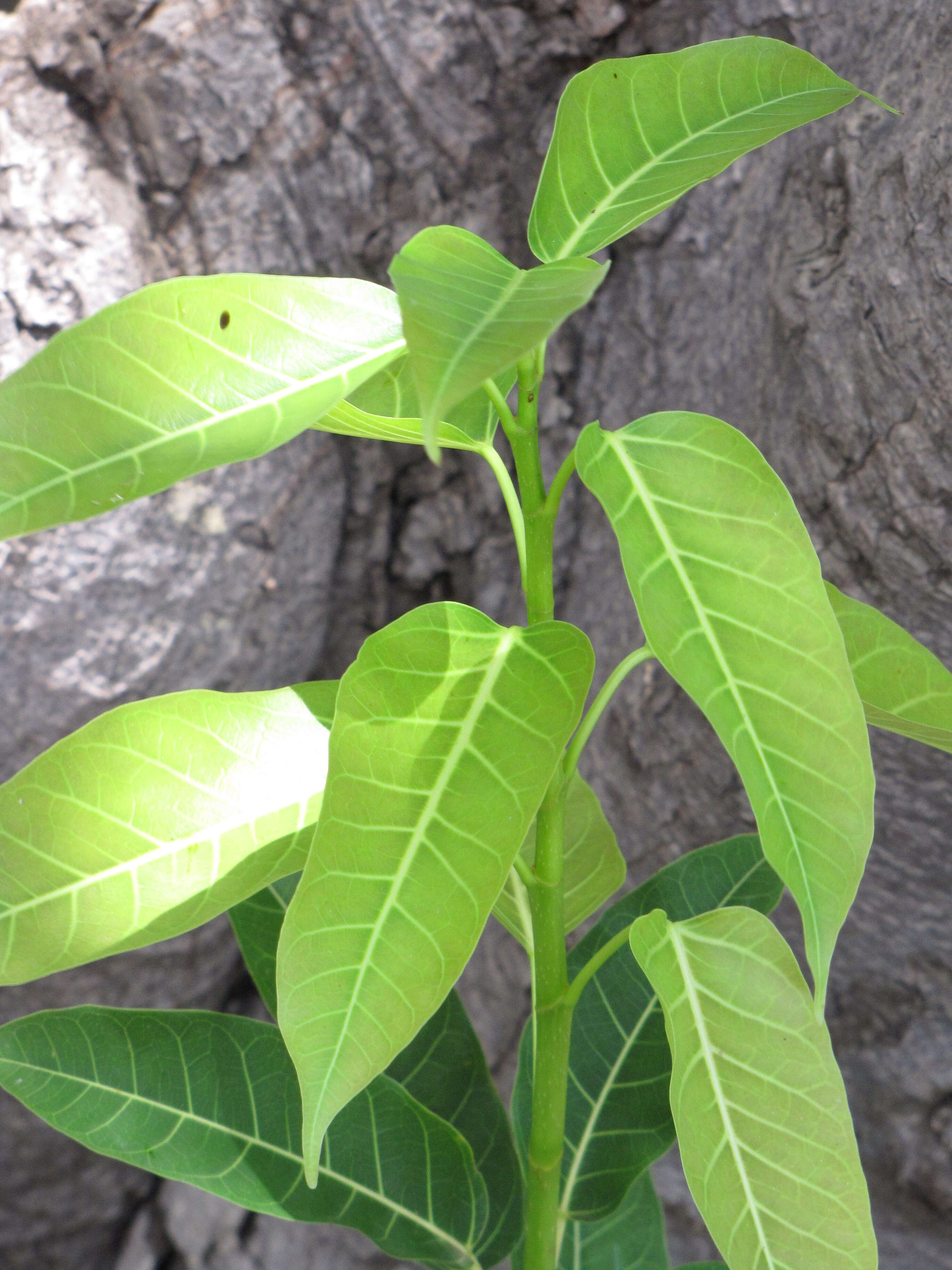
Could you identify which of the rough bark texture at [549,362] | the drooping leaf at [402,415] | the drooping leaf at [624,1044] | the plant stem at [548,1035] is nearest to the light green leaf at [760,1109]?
the plant stem at [548,1035]

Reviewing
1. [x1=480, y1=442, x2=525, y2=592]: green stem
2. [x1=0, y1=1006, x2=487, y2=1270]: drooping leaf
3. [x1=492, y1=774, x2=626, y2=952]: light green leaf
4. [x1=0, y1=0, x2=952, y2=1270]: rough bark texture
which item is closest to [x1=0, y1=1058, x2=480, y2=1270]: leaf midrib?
[x1=0, y1=1006, x2=487, y2=1270]: drooping leaf

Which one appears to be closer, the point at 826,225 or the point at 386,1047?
the point at 386,1047

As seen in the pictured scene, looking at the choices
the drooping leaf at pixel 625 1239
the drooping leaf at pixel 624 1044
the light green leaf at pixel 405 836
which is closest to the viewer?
the light green leaf at pixel 405 836

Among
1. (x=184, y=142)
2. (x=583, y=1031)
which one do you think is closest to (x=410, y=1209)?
(x=583, y=1031)

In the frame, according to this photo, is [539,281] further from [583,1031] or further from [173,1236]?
Result: [173,1236]

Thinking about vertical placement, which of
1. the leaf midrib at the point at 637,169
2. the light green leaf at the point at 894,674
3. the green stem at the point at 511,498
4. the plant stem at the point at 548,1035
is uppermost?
the leaf midrib at the point at 637,169

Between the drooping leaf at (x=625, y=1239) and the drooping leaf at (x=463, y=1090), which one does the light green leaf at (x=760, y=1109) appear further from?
the drooping leaf at (x=625, y=1239)

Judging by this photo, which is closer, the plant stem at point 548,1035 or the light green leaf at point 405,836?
the light green leaf at point 405,836
